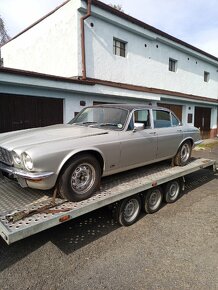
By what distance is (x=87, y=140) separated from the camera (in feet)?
11.6

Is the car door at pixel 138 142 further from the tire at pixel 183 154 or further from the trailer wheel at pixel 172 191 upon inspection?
the tire at pixel 183 154

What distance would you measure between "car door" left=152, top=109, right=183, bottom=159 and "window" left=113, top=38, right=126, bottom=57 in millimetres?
6449

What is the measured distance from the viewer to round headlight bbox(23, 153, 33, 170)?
295cm

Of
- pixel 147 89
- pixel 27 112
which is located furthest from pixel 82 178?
pixel 147 89

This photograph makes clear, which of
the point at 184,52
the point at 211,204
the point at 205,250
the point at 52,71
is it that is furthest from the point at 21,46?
the point at 205,250

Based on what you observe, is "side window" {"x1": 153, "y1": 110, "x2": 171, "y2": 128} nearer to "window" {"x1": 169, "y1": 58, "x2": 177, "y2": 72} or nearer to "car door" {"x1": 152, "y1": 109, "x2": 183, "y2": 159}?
"car door" {"x1": 152, "y1": 109, "x2": 183, "y2": 159}

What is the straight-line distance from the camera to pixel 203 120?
17906 millimetres

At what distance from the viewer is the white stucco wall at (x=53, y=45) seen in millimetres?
9273

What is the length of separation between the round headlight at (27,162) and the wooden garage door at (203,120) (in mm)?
16025

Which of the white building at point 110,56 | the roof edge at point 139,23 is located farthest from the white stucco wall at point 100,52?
the roof edge at point 139,23

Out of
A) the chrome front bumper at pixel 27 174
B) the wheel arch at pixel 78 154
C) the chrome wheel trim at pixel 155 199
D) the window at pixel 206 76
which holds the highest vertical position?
the window at pixel 206 76

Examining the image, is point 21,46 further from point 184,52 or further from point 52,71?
point 184,52

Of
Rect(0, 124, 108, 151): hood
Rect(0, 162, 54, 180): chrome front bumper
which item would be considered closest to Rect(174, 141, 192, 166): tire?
Rect(0, 124, 108, 151): hood

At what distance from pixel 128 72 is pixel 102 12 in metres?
2.90
